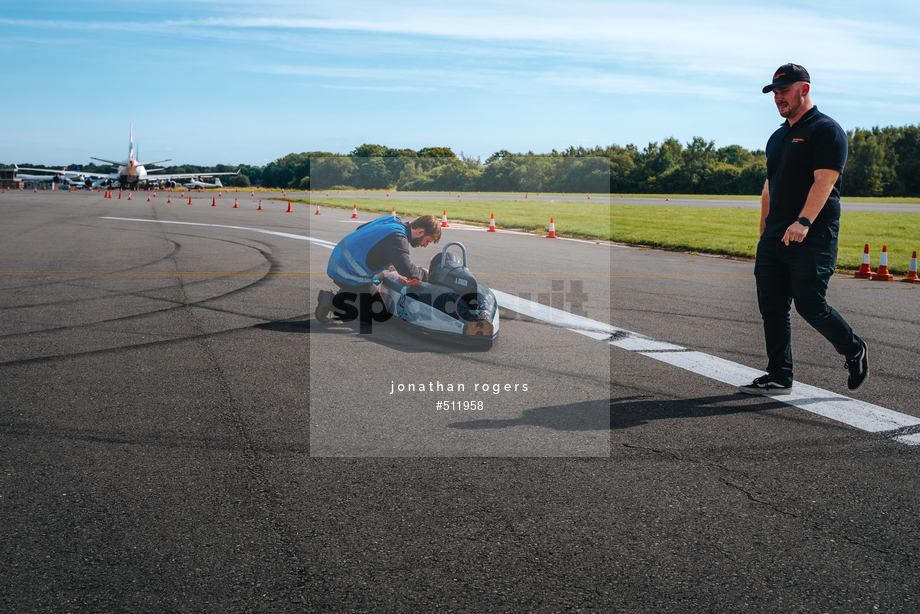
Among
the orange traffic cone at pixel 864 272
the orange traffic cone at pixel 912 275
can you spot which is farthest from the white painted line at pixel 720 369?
the orange traffic cone at pixel 912 275

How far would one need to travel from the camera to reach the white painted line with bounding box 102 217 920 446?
4461 millimetres

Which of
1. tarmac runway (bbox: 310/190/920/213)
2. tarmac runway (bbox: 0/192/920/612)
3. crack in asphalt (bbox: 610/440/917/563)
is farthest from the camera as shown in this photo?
tarmac runway (bbox: 310/190/920/213)

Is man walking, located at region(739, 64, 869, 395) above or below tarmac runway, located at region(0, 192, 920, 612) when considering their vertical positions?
above

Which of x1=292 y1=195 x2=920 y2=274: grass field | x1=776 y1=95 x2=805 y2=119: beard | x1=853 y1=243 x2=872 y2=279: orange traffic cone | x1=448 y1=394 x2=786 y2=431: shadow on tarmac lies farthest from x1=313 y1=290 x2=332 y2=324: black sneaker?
x1=292 y1=195 x2=920 y2=274: grass field

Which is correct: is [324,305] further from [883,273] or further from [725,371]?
[883,273]

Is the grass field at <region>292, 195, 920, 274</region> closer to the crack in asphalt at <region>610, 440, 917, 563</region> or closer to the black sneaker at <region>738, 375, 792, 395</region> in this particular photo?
the black sneaker at <region>738, 375, 792, 395</region>

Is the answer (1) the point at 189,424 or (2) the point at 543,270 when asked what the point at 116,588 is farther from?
(2) the point at 543,270

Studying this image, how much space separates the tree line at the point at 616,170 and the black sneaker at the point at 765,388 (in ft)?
166

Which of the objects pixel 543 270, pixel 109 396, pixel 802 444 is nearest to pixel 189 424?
pixel 109 396

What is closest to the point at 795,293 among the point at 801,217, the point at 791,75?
the point at 801,217

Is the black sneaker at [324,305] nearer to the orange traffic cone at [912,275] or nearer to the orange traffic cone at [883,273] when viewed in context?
the orange traffic cone at [883,273]

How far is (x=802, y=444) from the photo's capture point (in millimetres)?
4027

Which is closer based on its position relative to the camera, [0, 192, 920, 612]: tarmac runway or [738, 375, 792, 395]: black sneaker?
[0, 192, 920, 612]: tarmac runway

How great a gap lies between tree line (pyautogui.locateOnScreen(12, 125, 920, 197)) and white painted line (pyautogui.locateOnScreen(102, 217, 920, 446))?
47.7 metres
